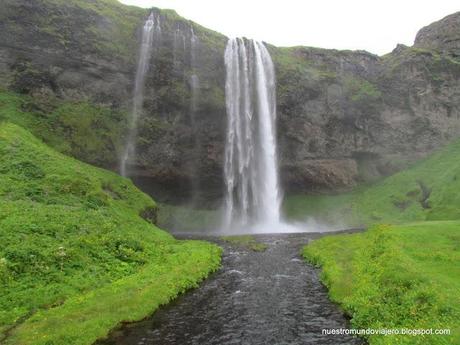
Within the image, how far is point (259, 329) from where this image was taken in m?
17.7

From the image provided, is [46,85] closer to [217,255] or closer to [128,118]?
[128,118]

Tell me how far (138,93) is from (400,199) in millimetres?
47468

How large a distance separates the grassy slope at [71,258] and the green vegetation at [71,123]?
40.8 feet

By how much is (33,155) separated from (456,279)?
36790 mm

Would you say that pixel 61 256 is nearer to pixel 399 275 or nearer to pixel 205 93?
pixel 399 275

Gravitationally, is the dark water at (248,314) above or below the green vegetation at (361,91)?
below

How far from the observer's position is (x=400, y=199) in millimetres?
68000

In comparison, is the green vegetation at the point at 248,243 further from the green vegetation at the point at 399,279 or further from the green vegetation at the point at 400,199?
the green vegetation at the point at 400,199

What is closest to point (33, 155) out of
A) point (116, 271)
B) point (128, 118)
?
point (116, 271)

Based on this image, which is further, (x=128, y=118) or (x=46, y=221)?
(x=128, y=118)

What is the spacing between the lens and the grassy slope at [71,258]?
17734mm

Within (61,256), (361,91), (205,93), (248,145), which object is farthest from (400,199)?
(61,256)

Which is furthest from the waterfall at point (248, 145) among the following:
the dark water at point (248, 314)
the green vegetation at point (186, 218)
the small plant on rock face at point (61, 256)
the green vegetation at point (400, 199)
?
the small plant on rock face at point (61, 256)

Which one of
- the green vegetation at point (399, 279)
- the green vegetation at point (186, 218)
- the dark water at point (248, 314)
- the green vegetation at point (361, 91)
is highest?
the green vegetation at point (361, 91)
